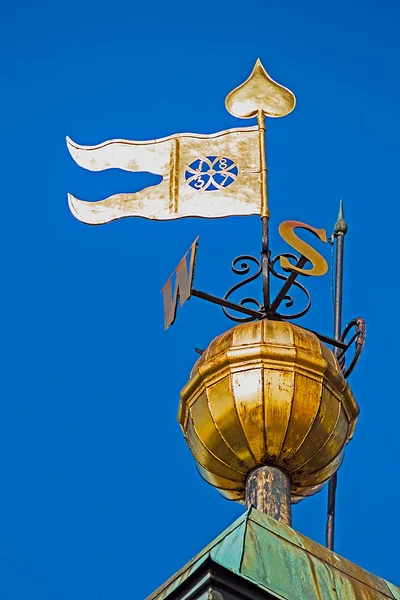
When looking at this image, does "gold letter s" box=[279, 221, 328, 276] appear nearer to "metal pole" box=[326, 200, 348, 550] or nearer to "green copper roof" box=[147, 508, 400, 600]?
"metal pole" box=[326, 200, 348, 550]

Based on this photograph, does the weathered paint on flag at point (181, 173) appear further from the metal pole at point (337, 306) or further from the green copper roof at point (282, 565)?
the green copper roof at point (282, 565)

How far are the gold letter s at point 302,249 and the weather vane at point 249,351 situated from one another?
0.01 m

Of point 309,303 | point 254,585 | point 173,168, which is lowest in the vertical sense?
point 254,585

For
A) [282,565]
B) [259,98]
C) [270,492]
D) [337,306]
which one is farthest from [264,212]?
[282,565]

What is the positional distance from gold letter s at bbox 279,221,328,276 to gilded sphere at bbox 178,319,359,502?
1.51ft

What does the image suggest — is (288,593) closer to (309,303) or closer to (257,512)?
(257,512)

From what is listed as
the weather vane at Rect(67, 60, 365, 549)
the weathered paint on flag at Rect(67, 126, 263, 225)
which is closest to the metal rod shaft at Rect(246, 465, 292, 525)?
the weather vane at Rect(67, 60, 365, 549)

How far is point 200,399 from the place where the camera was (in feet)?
50.3

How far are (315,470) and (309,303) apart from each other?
52.5 inches

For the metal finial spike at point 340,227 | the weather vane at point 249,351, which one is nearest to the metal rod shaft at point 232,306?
the weather vane at point 249,351

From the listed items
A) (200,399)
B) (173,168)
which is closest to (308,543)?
(200,399)

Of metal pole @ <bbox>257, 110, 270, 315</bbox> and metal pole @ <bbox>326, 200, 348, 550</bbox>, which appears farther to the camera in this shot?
metal pole @ <bbox>326, 200, 348, 550</bbox>

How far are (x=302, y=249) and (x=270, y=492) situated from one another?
2072mm

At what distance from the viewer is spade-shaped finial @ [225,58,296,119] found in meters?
16.6
